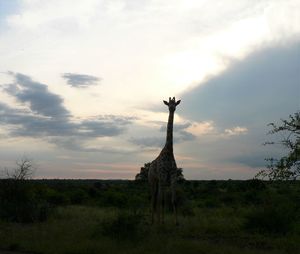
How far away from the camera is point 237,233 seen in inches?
626

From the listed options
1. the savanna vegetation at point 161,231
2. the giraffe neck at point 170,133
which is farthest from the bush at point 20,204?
the giraffe neck at point 170,133

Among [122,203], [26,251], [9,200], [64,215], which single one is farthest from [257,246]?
[122,203]

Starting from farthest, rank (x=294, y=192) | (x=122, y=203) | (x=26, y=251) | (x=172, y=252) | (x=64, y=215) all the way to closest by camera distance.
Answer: (x=122, y=203) → (x=64, y=215) → (x=294, y=192) → (x=26, y=251) → (x=172, y=252)

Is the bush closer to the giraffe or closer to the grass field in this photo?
the grass field

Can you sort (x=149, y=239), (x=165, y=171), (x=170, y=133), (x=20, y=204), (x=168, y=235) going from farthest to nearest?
(x=20, y=204) < (x=170, y=133) < (x=165, y=171) < (x=168, y=235) < (x=149, y=239)

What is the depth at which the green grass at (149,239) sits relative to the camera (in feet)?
40.3

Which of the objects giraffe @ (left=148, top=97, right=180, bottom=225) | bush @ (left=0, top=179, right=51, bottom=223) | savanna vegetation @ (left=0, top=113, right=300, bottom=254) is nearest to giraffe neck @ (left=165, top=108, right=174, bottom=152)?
giraffe @ (left=148, top=97, right=180, bottom=225)

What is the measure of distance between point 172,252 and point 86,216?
988 cm

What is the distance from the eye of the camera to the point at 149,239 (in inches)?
533

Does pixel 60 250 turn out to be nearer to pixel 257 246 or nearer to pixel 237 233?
pixel 257 246

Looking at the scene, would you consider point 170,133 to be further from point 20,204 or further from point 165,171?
point 20,204

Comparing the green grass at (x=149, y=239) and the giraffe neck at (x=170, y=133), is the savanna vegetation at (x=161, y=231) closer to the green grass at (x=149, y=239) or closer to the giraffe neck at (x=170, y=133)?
the green grass at (x=149, y=239)

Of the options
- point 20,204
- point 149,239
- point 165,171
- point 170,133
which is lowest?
point 149,239

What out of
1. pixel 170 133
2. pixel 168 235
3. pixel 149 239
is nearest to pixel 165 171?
pixel 170 133
